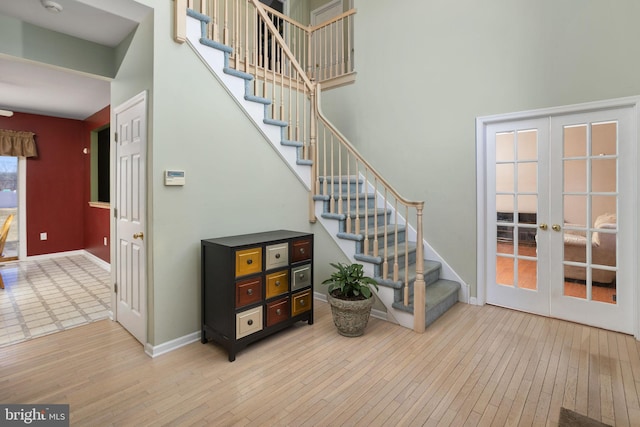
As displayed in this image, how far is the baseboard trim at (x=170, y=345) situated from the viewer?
8.11 ft

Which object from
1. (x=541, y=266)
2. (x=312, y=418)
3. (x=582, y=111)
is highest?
(x=582, y=111)

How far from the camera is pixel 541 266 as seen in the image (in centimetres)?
325

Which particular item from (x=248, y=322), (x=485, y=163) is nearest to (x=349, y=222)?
(x=248, y=322)

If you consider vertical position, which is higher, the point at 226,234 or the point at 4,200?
the point at 4,200

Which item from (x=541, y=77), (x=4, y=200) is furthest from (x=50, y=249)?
(x=541, y=77)

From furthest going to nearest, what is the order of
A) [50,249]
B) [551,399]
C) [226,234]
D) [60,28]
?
[50,249], [226,234], [60,28], [551,399]

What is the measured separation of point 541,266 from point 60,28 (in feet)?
16.3

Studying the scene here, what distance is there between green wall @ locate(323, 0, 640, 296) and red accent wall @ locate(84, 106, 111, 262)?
4151 millimetres

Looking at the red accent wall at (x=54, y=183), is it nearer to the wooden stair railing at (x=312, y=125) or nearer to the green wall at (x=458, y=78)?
the wooden stair railing at (x=312, y=125)

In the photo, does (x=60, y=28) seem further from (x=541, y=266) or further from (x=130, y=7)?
(x=541, y=266)

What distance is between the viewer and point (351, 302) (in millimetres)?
2719

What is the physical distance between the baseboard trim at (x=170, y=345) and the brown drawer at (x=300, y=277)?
92 cm

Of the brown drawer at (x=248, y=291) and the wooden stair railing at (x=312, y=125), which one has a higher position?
the wooden stair railing at (x=312, y=125)

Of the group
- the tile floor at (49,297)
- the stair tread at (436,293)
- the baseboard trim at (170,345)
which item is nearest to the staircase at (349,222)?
the stair tread at (436,293)
